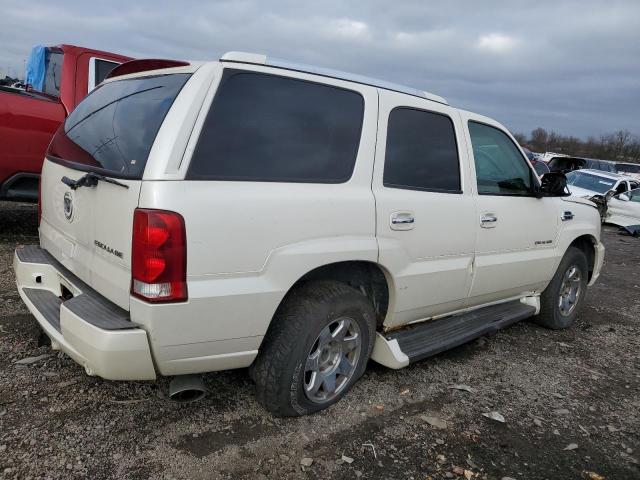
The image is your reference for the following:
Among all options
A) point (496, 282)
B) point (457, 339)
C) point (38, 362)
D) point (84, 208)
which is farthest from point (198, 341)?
point (496, 282)

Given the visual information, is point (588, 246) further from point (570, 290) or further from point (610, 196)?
point (610, 196)

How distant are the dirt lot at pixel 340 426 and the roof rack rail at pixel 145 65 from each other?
1.87 metres

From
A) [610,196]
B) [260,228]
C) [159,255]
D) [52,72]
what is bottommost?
[610,196]

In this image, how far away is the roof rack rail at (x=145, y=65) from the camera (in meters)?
2.75

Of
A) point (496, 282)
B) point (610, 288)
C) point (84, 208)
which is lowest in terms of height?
point (610, 288)

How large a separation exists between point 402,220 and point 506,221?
1.24 m

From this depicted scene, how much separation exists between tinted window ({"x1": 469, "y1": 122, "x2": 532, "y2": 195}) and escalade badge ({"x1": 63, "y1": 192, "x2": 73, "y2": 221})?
105 inches

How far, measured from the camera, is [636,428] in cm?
332

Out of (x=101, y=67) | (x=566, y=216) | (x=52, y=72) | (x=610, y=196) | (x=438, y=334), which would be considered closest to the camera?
(x=438, y=334)

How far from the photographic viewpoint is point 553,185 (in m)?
4.29

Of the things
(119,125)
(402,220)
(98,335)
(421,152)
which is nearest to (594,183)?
(421,152)

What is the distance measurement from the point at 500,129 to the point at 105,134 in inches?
118

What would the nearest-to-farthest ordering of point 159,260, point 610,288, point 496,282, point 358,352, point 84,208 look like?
point 159,260 < point 84,208 < point 358,352 < point 496,282 < point 610,288

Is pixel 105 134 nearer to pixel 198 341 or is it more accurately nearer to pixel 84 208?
pixel 84 208
